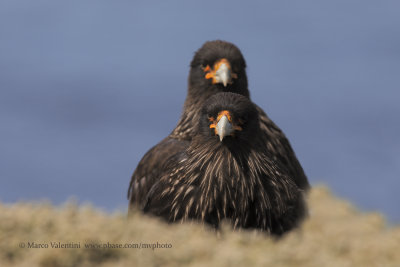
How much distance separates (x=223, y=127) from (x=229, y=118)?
0.15 m

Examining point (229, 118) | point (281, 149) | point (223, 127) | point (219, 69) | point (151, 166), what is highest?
point (219, 69)

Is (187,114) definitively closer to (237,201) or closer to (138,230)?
(237,201)

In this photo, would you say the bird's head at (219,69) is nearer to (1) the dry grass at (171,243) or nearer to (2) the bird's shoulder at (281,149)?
(2) the bird's shoulder at (281,149)

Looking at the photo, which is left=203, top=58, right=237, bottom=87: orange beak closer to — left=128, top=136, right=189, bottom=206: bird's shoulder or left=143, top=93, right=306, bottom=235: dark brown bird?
left=128, top=136, right=189, bottom=206: bird's shoulder

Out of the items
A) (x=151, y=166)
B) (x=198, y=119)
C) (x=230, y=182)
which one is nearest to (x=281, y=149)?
(x=198, y=119)

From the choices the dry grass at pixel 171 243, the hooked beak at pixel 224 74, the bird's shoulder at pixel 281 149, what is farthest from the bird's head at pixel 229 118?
the hooked beak at pixel 224 74

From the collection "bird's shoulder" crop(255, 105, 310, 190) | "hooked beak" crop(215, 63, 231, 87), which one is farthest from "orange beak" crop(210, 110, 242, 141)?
"hooked beak" crop(215, 63, 231, 87)

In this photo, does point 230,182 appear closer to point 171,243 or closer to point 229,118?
point 229,118

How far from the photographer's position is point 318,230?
18.0 feet

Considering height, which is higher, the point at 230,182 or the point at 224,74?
the point at 224,74

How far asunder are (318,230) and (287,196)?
1.60 m

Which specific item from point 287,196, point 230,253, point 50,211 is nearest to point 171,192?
point 287,196

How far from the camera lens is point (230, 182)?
275 inches

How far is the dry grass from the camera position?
436cm
